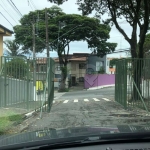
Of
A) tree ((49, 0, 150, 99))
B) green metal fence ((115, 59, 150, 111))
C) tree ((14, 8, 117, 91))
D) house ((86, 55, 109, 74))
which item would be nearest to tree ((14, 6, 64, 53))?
tree ((14, 8, 117, 91))

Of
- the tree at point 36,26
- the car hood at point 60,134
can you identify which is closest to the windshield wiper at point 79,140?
the car hood at point 60,134

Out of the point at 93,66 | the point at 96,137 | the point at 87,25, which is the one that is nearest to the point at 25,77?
the point at 96,137

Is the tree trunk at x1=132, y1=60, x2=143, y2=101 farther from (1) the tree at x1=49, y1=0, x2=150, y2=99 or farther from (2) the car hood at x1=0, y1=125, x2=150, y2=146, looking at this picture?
(2) the car hood at x1=0, y1=125, x2=150, y2=146

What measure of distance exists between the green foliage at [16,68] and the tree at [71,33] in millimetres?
28114

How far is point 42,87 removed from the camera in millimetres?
12812

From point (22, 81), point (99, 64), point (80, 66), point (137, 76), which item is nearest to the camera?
point (22, 81)

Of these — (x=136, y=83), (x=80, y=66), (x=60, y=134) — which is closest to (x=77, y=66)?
(x=80, y=66)

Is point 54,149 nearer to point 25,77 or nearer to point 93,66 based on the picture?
point 25,77

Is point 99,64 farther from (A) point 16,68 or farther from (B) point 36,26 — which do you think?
(A) point 16,68

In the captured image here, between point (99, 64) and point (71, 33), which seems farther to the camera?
point (99, 64)

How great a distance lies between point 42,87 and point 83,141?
9.95m

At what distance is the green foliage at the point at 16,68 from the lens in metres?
12.4

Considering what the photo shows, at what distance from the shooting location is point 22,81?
1259cm

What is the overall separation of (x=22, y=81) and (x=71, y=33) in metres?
28.9
